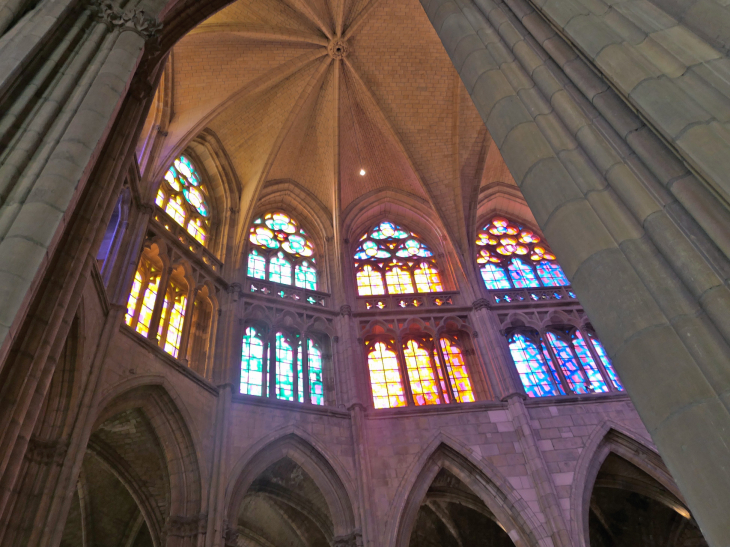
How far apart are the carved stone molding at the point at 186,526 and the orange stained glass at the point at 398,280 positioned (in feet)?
25.8

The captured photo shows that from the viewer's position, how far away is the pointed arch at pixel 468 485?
33.2 ft

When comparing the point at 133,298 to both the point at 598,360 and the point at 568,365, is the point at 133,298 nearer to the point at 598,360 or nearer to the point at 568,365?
the point at 568,365

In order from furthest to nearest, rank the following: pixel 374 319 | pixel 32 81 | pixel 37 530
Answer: pixel 374 319
pixel 37 530
pixel 32 81

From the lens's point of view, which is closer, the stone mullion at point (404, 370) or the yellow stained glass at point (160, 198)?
the yellow stained glass at point (160, 198)

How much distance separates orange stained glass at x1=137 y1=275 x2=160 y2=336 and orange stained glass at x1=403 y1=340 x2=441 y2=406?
5884 mm

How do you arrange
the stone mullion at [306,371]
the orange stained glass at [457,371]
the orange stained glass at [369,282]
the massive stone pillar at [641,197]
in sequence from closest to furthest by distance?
the massive stone pillar at [641,197] → the stone mullion at [306,371] → the orange stained glass at [457,371] → the orange stained glass at [369,282]

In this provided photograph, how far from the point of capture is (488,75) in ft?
16.8

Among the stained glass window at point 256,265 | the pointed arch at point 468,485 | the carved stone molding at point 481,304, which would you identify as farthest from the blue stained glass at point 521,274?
the stained glass window at point 256,265

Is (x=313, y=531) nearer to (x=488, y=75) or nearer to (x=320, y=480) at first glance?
(x=320, y=480)

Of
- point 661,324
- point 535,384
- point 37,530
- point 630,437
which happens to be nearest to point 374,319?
point 535,384

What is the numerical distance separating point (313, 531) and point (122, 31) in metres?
10.2

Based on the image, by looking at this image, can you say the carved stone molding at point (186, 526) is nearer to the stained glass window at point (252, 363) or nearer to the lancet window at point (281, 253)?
the stained glass window at point (252, 363)

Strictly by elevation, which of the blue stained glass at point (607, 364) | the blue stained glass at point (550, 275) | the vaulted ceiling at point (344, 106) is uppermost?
the vaulted ceiling at point (344, 106)

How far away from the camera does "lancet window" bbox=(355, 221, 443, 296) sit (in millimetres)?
15461
